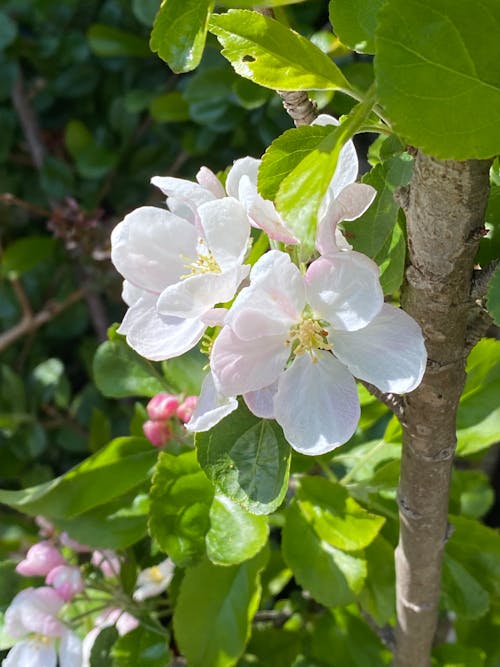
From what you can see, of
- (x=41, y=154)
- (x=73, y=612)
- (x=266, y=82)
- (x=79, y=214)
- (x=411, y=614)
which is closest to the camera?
(x=266, y=82)

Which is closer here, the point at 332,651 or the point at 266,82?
the point at 266,82

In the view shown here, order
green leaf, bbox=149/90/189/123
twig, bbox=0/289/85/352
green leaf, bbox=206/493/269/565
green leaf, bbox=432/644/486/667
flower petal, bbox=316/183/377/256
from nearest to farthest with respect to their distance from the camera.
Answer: flower petal, bbox=316/183/377/256 → green leaf, bbox=206/493/269/565 → green leaf, bbox=432/644/486/667 → green leaf, bbox=149/90/189/123 → twig, bbox=0/289/85/352

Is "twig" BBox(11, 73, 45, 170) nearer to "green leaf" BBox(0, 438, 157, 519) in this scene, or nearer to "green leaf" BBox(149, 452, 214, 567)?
"green leaf" BBox(0, 438, 157, 519)

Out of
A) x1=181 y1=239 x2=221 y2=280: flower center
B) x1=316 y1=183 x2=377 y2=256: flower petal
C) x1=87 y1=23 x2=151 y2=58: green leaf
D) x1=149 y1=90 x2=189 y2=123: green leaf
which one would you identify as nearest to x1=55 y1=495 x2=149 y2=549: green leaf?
x1=181 y1=239 x2=221 y2=280: flower center

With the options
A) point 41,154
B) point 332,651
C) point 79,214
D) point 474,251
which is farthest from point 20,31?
point 474,251

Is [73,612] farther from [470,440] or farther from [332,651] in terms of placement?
[470,440]

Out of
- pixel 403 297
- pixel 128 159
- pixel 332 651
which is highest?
pixel 403 297
